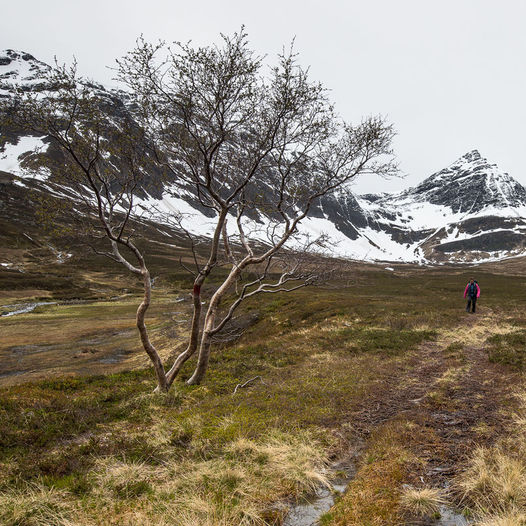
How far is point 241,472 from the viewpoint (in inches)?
244

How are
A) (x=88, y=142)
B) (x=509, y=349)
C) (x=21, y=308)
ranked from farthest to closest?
(x=21, y=308)
(x=509, y=349)
(x=88, y=142)

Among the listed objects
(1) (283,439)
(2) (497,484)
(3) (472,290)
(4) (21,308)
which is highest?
(3) (472,290)

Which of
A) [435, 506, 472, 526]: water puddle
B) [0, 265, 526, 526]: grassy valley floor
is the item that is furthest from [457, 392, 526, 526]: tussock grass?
[435, 506, 472, 526]: water puddle

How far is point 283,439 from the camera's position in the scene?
7.91m

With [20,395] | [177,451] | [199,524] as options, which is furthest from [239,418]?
Answer: [20,395]

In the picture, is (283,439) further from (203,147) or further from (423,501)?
(203,147)

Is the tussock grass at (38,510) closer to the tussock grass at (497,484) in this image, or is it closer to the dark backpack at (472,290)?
the tussock grass at (497,484)

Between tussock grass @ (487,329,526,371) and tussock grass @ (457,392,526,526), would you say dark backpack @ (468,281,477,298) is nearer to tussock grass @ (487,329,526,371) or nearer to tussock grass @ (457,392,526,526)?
tussock grass @ (487,329,526,371)

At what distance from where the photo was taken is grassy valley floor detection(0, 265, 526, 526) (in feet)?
17.1

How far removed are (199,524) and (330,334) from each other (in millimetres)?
19284

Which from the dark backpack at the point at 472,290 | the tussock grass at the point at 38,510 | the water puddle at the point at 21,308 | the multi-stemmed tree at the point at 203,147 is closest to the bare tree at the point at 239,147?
the multi-stemmed tree at the point at 203,147

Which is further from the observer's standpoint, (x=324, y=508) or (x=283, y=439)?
(x=283, y=439)

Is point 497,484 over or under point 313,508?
over

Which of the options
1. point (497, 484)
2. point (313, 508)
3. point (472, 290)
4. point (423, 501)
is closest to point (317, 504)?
point (313, 508)
